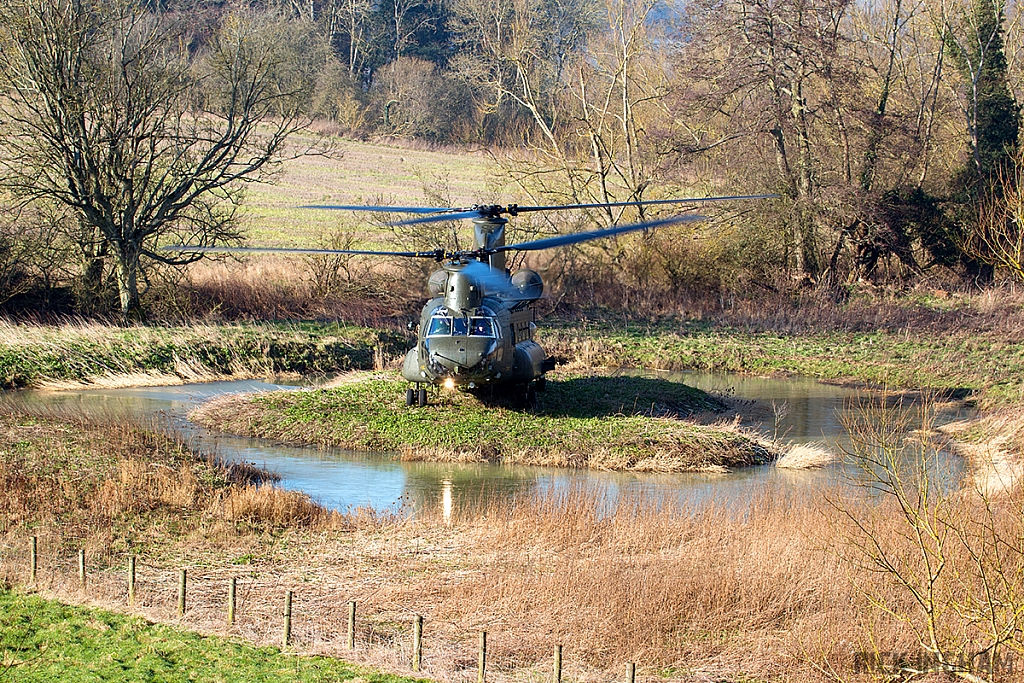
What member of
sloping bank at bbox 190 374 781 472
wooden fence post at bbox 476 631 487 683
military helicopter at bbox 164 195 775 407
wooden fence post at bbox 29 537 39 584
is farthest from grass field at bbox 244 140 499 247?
wooden fence post at bbox 476 631 487 683

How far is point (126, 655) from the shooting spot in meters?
11.6

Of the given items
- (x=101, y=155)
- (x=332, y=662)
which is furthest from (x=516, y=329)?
(x=101, y=155)

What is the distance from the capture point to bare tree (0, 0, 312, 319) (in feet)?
105

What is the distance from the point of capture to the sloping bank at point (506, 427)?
2212 centimetres

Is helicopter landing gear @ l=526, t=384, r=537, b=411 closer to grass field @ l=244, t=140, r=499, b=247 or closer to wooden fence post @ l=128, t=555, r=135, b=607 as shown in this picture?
wooden fence post @ l=128, t=555, r=135, b=607

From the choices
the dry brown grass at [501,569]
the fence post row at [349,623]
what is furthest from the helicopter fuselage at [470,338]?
the fence post row at [349,623]

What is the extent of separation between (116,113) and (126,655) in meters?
24.6

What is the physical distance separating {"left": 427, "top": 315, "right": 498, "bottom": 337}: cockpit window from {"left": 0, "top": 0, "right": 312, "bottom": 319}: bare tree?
45.1 ft

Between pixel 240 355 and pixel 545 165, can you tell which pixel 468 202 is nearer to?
pixel 545 165

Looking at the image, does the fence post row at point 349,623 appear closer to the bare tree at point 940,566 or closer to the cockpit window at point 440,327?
the bare tree at point 940,566

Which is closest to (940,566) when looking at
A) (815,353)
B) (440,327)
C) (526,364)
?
(440,327)

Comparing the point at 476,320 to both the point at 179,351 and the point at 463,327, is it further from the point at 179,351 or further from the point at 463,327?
the point at 179,351

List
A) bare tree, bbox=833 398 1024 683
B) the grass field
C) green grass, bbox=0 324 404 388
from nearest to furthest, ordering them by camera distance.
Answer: bare tree, bbox=833 398 1024 683
green grass, bbox=0 324 404 388
the grass field

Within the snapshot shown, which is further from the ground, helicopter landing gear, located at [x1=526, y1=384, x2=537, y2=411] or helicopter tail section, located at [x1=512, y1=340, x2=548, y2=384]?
helicopter tail section, located at [x1=512, y1=340, x2=548, y2=384]
